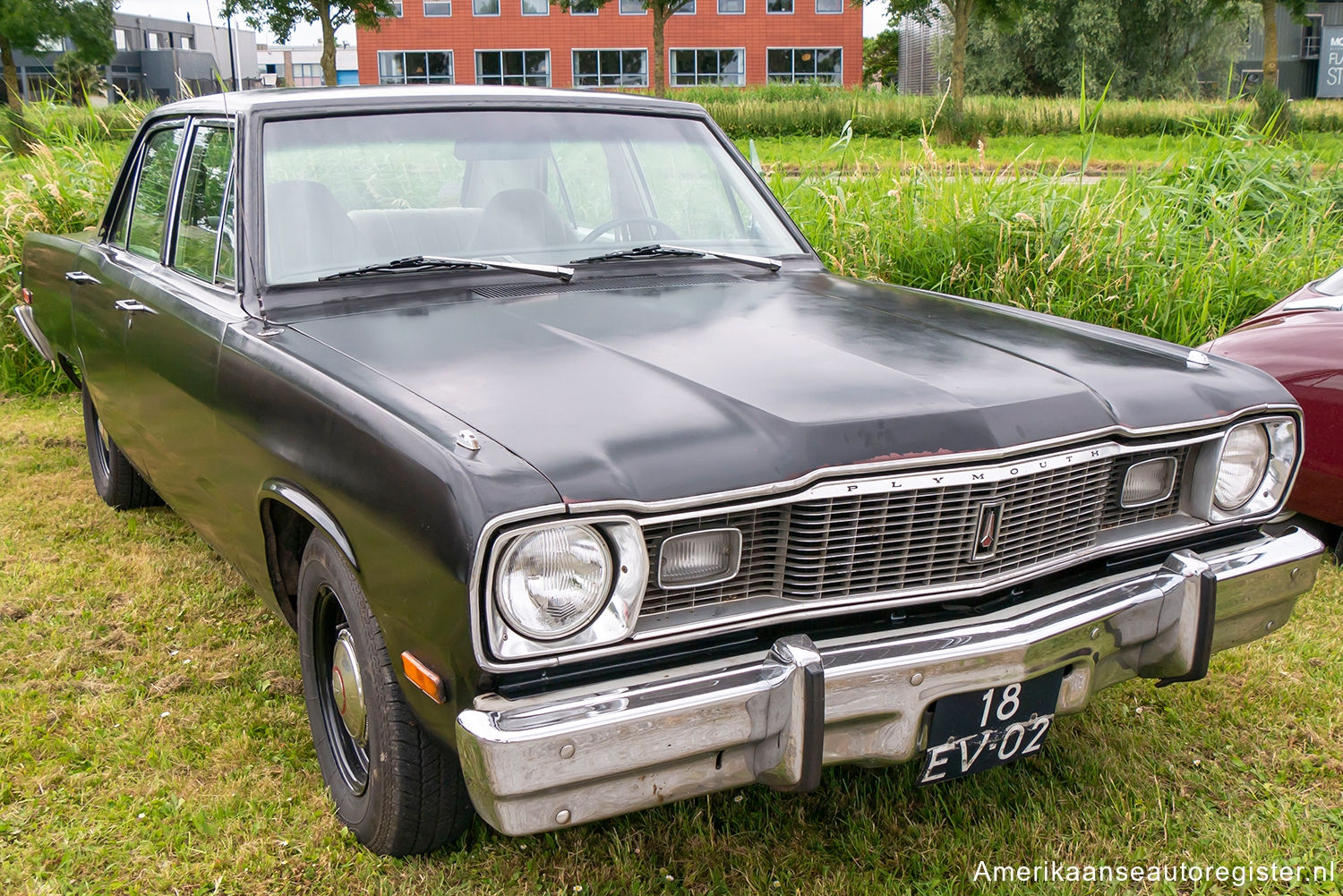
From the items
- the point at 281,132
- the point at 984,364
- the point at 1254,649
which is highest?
the point at 281,132

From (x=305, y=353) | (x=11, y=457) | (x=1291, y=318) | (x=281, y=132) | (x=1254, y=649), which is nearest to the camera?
(x=305, y=353)

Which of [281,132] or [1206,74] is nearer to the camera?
[281,132]

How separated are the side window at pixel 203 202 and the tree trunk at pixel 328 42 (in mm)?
25330

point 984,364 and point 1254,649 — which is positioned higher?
point 984,364

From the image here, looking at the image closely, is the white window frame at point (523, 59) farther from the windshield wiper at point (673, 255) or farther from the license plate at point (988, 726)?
the license plate at point (988, 726)

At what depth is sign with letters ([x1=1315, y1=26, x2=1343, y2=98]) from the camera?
35969 mm

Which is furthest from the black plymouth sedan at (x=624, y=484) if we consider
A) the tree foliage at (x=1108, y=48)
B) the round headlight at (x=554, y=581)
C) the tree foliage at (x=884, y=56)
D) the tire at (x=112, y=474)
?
the tree foliage at (x=884, y=56)

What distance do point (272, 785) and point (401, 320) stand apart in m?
1.17

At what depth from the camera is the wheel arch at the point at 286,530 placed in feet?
7.59

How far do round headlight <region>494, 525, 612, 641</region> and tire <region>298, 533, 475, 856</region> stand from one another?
13.2 inches

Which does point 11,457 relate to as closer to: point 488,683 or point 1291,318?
point 488,683

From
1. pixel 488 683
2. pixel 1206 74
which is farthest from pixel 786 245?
pixel 1206 74

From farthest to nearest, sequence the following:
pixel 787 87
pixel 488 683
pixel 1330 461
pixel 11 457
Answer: pixel 787 87 < pixel 11 457 < pixel 1330 461 < pixel 488 683

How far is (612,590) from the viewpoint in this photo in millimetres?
1870
